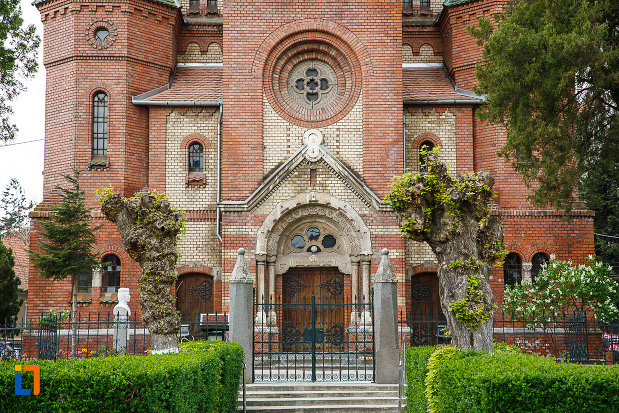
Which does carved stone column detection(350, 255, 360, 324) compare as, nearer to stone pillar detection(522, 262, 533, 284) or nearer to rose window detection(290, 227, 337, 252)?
rose window detection(290, 227, 337, 252)

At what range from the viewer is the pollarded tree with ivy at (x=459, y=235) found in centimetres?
945

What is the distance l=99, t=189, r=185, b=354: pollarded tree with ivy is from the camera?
10836 millimetres

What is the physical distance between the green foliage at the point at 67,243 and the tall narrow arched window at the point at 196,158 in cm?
363

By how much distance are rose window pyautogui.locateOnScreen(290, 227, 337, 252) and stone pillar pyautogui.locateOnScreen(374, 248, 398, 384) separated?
5.20 m

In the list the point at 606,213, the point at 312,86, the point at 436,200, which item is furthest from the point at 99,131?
the point at 606,213

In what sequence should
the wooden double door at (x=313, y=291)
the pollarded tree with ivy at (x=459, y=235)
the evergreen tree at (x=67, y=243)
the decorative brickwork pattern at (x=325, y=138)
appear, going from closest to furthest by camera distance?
1. the pollarded tree with ivy at (x=459, y=235)
2. the evergreen tree at (x=67, y=243)
3. the wooden double door at (x=313, y=291)
4. the decorative brickwork pattern at (x=325, y=138)

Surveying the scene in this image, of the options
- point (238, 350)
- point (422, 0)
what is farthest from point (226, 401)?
point (422, 0)

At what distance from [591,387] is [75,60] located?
703 inches

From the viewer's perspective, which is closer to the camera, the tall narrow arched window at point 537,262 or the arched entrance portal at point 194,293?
the tall narrow arched window at point 537,262

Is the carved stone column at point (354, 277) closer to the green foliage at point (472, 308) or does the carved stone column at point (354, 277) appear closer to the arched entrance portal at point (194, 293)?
the arched entrance portal at point (194, 293)

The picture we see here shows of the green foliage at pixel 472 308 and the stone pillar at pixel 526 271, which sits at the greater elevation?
the stone pillar at pixel 526 271

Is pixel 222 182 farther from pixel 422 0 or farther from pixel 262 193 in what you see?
pixel 422 0

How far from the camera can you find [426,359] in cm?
968

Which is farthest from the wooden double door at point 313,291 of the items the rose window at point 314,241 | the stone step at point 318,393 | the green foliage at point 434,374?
the green foliage at point 434,374
